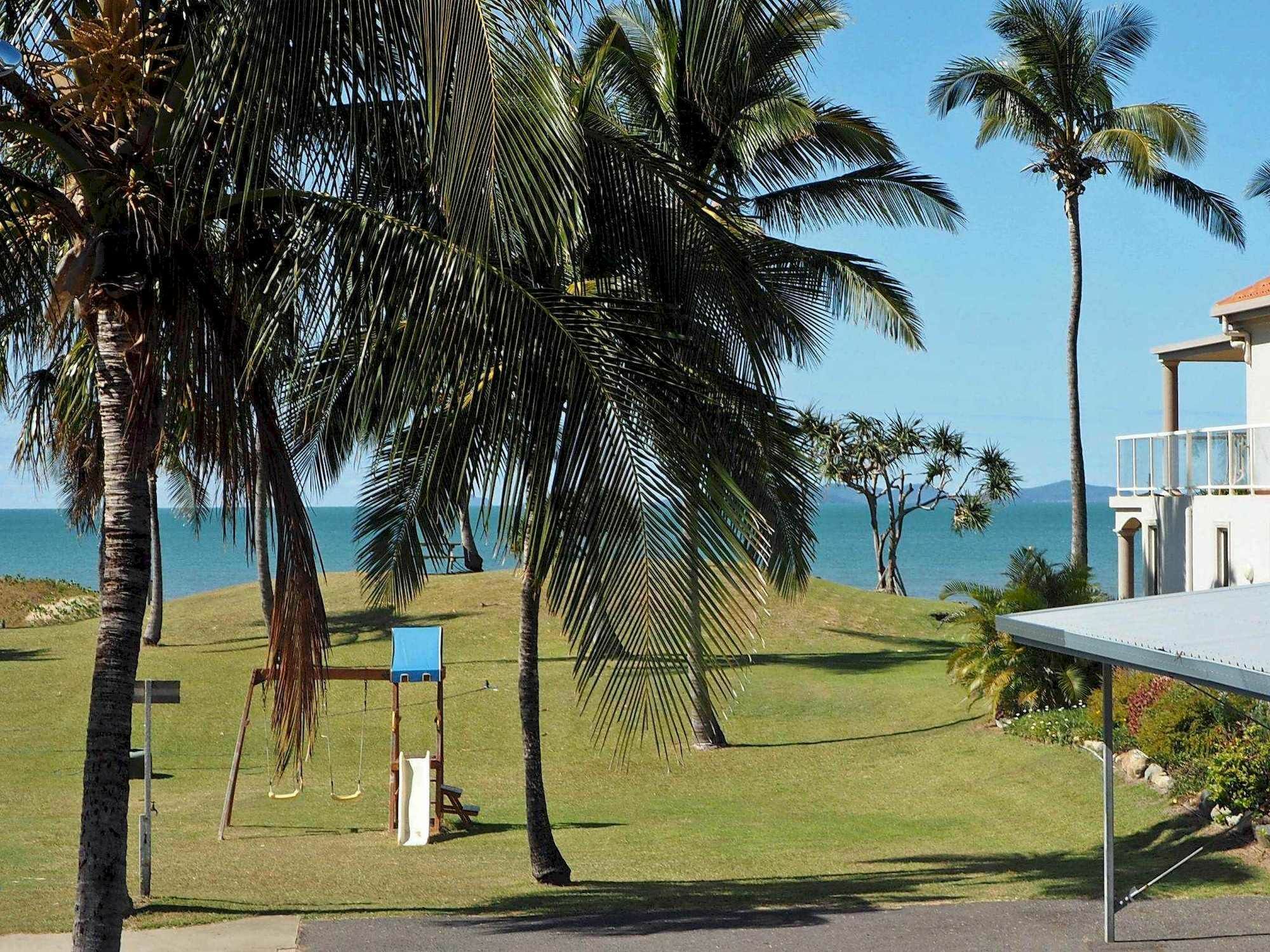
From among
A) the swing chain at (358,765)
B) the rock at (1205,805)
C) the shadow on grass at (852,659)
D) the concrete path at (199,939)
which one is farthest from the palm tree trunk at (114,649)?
the shadow on grass at (852,659)

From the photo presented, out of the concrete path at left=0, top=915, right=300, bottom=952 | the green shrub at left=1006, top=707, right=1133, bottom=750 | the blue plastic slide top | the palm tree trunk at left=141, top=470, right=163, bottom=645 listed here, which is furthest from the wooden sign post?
the palm tree trunk at left=141, top=470, right=163, bottom=645

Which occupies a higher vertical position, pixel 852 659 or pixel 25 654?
pixel 25 654

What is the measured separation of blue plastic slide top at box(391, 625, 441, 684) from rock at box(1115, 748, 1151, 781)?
28.2ft

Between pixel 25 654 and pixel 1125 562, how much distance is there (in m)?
24.6

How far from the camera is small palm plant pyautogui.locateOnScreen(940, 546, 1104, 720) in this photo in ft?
64.4

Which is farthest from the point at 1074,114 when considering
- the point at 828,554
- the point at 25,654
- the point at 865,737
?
the point at 828,554

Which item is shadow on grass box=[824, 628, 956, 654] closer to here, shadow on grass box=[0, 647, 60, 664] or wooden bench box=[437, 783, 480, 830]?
wooden bench box=[437, 783, 480, 830]

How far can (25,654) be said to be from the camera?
2808cm

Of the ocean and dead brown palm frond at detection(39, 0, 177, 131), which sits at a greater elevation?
dead brown palm frond at detection(39, 0, 177, 131)

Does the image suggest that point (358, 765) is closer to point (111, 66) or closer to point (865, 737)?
point (865, 737)

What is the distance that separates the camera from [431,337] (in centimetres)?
734

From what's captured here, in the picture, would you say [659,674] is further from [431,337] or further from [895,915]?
[895,915]

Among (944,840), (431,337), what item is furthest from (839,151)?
(431,337)

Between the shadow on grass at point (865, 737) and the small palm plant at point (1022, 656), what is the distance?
19.1 inches
